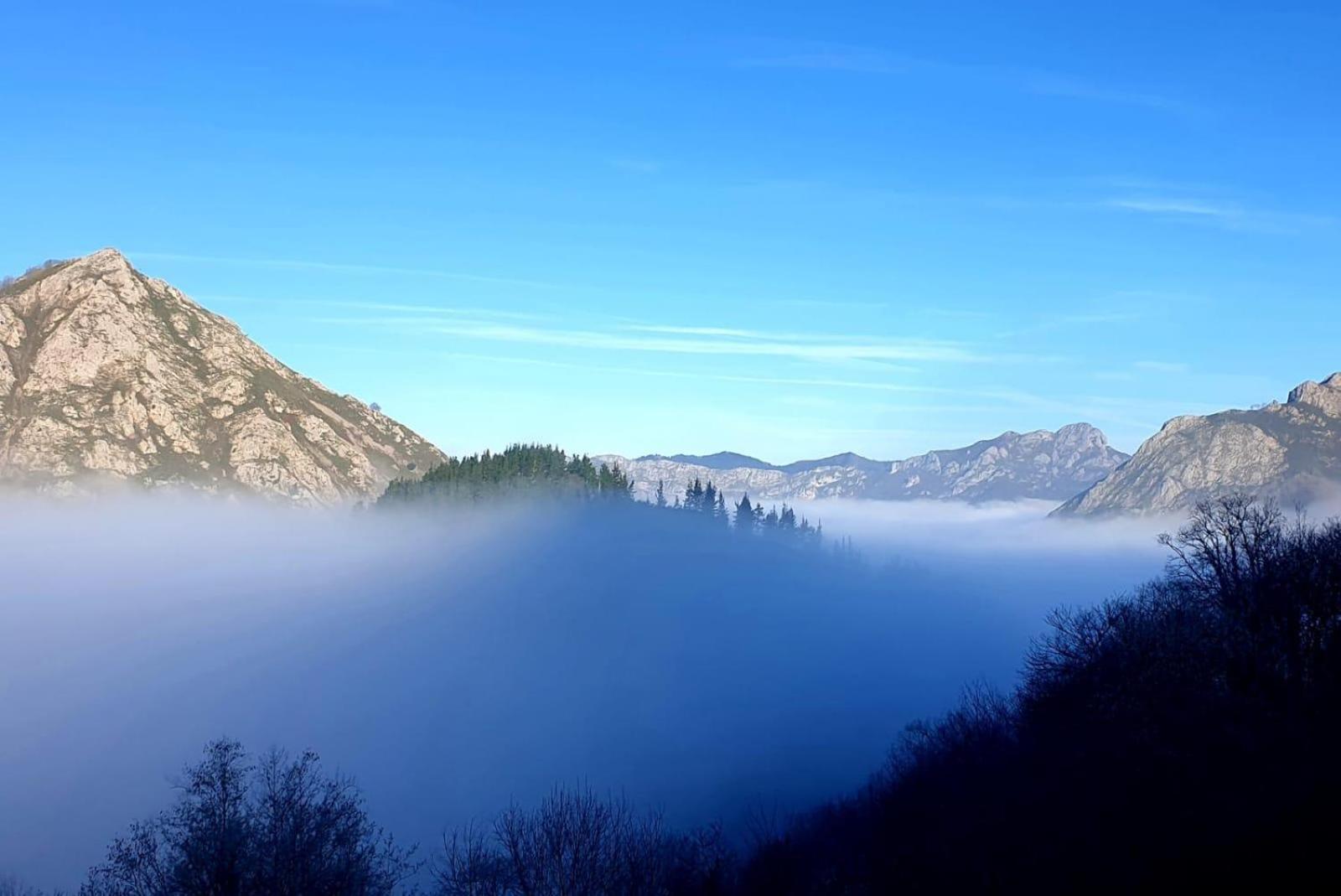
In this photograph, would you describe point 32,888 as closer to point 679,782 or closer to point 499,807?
point 499,807

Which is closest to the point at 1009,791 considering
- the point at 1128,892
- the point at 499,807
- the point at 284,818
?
the point at 1128,892

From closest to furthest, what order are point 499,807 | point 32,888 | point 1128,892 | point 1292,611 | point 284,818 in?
1. point 1128,892
2. point 284,818
3. point 1292,611
4. point 32,888
5. point 499,807

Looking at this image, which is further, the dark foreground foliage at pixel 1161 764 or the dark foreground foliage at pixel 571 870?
A: the dark foreground foliage at pixel 571 870

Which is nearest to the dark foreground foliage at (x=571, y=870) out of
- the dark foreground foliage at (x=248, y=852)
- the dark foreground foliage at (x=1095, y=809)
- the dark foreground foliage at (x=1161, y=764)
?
the dark foreground foliage at (x=1095, y=809)

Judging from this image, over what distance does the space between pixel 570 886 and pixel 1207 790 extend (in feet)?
115

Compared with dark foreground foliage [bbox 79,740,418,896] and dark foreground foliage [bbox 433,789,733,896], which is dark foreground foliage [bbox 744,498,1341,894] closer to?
dark foreground foliage [bbox 433,789,733,896]

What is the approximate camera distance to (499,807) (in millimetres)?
181375

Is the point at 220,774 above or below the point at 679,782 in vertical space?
above

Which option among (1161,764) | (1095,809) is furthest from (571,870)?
(1161,764)

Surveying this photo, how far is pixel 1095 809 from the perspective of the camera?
62.0 m

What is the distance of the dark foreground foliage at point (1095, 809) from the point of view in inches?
2039

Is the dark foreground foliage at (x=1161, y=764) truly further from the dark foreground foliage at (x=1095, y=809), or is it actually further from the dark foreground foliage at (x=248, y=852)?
the dark foreground foliage at (x=248, y=852)

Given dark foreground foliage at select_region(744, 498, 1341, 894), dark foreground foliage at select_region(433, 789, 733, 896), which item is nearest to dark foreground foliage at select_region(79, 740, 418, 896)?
dark foreground foliage at select_region(433, 789, 733, 896)

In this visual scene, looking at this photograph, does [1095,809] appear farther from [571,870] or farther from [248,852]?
[248,852]
